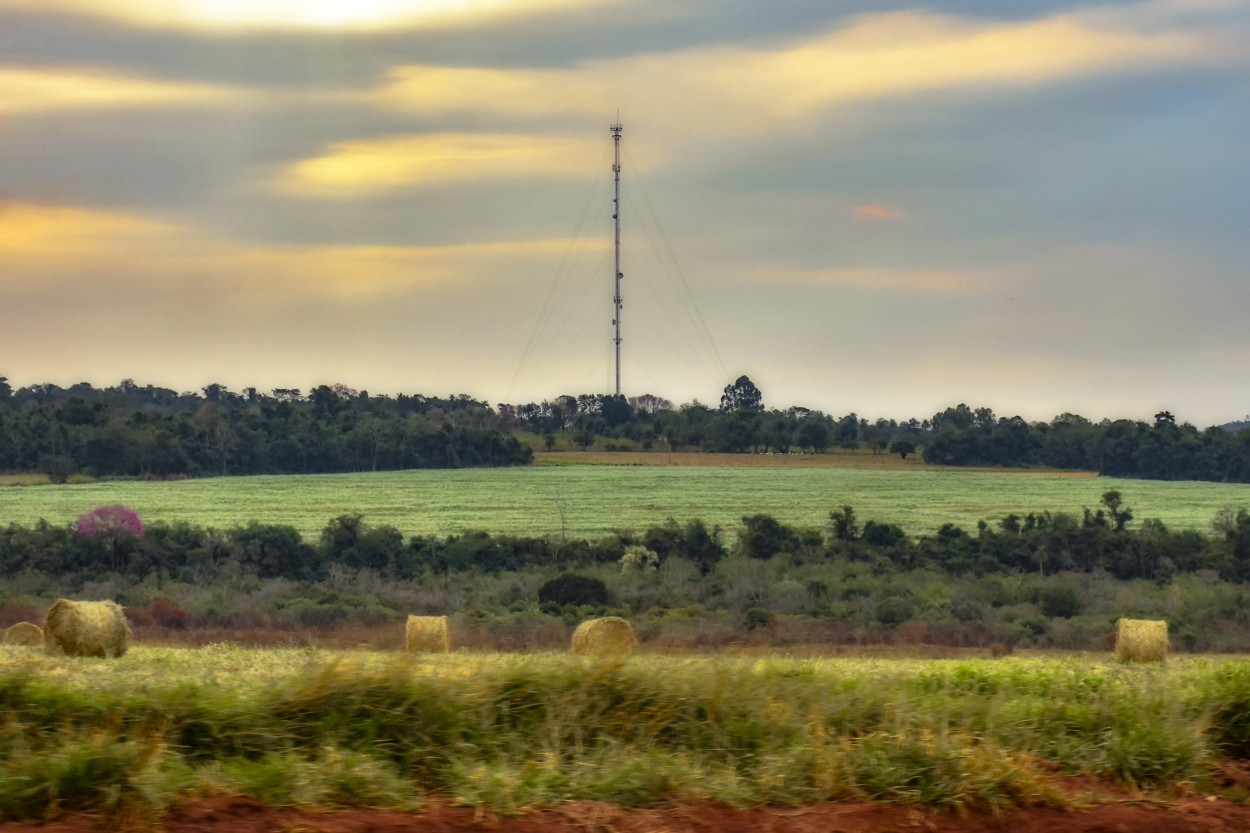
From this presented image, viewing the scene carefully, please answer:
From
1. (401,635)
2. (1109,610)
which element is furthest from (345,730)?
(1109,610)

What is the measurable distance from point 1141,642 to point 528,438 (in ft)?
222

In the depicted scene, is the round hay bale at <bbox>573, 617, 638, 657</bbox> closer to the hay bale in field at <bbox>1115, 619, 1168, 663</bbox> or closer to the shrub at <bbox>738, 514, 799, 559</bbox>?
the hay bale in field at <bbox>1115, 619, 1168, 663</bbox>

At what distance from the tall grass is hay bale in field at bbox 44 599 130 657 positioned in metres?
11.1

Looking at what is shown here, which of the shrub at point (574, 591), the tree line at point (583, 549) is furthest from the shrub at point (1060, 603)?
the shrub at point (574, 591)

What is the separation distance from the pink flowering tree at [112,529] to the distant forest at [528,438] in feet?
80.5

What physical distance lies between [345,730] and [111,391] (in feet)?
401

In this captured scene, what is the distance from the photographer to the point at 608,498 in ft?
225

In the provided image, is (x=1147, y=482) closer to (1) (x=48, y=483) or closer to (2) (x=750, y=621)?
(2) (x=750, y=621)

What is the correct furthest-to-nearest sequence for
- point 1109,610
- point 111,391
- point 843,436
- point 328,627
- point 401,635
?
point 111,391
point 843,436
point 1109,610
point 328,627
point 401,635

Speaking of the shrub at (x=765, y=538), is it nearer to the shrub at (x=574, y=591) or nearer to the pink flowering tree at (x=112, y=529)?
the shrub at (x=574, y=591)

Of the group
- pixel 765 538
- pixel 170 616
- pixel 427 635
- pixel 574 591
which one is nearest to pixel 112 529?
pixel 170 616

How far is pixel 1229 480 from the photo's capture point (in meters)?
76.6

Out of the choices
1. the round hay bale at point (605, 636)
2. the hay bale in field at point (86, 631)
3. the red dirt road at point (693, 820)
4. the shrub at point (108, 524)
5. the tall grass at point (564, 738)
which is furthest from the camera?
the shrub at point (108, 524)

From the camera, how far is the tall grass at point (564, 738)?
7.51m
